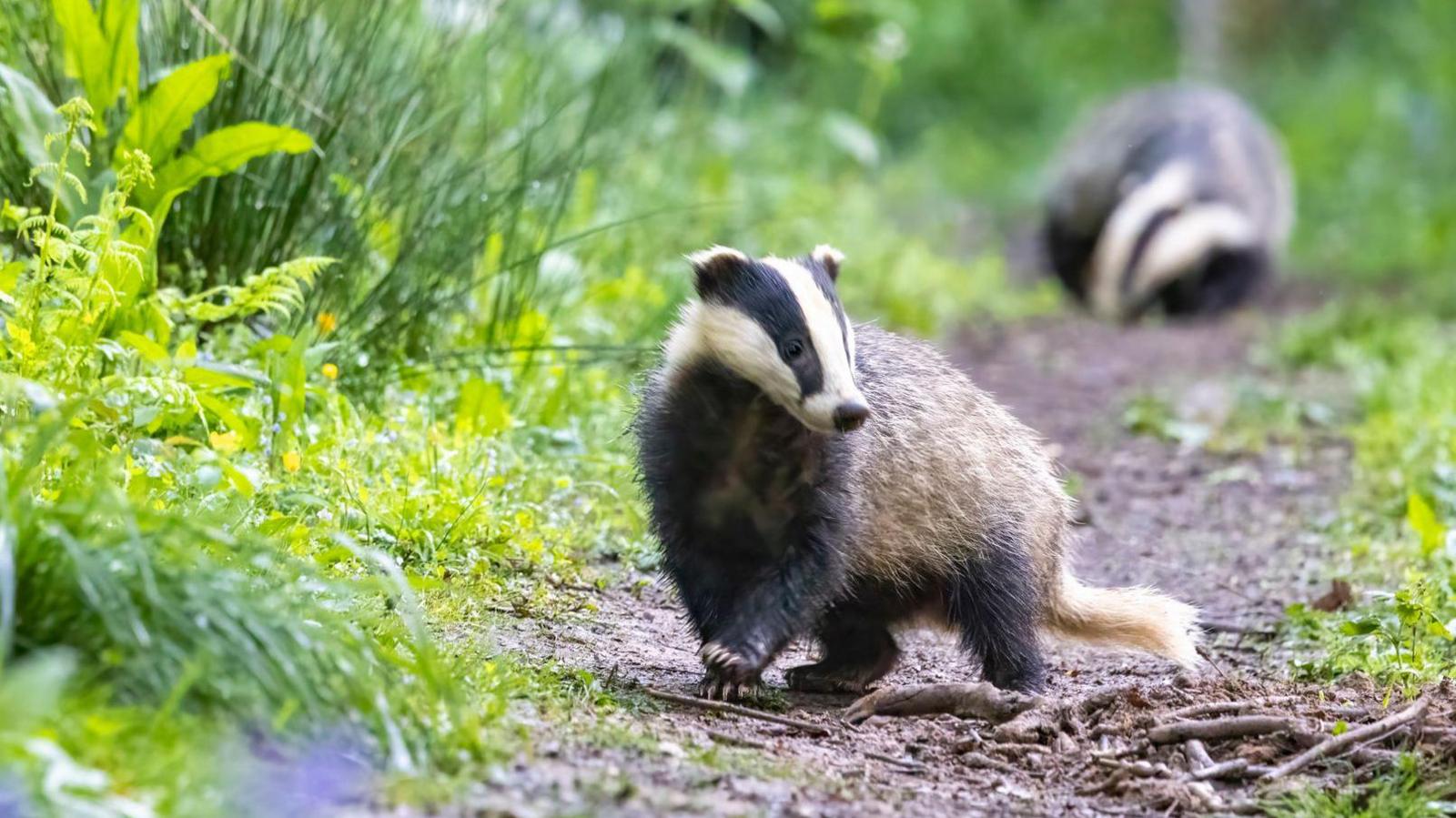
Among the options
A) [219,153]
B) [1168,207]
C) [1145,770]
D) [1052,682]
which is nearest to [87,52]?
[219,153]

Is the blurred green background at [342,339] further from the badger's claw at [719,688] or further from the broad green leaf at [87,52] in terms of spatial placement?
the badger's claw at [719,688]

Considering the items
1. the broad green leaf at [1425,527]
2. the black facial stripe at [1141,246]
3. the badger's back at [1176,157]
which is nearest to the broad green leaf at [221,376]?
the broad green leaf at [1425,527]

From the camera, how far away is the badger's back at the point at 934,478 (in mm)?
3883

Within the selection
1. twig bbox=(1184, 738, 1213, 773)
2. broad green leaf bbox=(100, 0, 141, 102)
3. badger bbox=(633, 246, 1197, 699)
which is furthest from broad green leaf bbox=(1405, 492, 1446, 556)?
broad green leaf bbox=(100, 0, 141, 102)

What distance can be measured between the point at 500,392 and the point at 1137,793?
229 centimetres

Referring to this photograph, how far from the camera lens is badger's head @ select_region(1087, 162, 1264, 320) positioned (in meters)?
10.4

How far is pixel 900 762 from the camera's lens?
324 cm

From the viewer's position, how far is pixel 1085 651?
462cm

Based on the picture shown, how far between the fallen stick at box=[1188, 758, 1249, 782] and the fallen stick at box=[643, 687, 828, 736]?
697 mm

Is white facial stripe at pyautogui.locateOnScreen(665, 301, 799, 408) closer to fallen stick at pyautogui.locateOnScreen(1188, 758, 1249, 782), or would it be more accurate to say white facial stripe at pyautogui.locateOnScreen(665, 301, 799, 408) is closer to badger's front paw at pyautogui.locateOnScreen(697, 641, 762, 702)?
badger's front paw at pyautogui.locateOnScreen(697, 641, 762, 702)

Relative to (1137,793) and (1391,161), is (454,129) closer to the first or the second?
(1137,793)

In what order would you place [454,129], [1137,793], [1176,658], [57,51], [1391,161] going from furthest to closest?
1. [1391,161]
2. [454,129]
3. [57,51]
4. [1176,658]
5. [1137,793]

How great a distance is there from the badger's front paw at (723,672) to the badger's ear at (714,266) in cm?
76

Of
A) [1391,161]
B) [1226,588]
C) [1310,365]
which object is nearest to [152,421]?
[1226,588]
